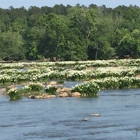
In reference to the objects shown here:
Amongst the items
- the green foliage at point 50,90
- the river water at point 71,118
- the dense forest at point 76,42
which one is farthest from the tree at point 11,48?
the river water at point 71,118

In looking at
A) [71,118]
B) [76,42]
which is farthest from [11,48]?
[71,118]

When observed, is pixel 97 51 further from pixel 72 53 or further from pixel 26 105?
pixel 26 105

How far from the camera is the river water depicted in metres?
19.1

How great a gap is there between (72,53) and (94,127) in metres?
70.3

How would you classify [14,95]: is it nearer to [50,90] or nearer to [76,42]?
[50,90]

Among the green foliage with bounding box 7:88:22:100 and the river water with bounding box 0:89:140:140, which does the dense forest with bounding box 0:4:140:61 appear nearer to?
the green foliage with bounding box 7:88:22:100

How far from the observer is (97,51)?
9462cm

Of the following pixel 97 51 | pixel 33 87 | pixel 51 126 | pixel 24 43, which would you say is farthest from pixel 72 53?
pixel 51 126

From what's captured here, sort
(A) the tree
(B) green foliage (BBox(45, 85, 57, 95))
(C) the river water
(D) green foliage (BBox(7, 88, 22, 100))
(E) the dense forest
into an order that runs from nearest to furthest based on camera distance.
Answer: (C) the river water
(D) green foliage (BBox(7, 88, 22, 100))
(B) green foliage (BBox(45, 85, 57, 95))
(E) the dense forest
(A) the tree

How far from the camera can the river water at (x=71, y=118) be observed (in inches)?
753

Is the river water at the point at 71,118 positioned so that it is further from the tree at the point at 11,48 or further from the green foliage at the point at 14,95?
the tree at the point at 11,48

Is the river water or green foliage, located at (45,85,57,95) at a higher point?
green foliage, located at (45,85,57,95)

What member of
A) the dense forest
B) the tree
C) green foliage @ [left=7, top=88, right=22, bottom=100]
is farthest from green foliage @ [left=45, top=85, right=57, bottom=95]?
the tree

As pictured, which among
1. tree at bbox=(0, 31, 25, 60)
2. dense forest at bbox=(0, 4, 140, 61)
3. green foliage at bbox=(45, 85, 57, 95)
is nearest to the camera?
green foliage at bbox=(45, 85, 57, 95)
